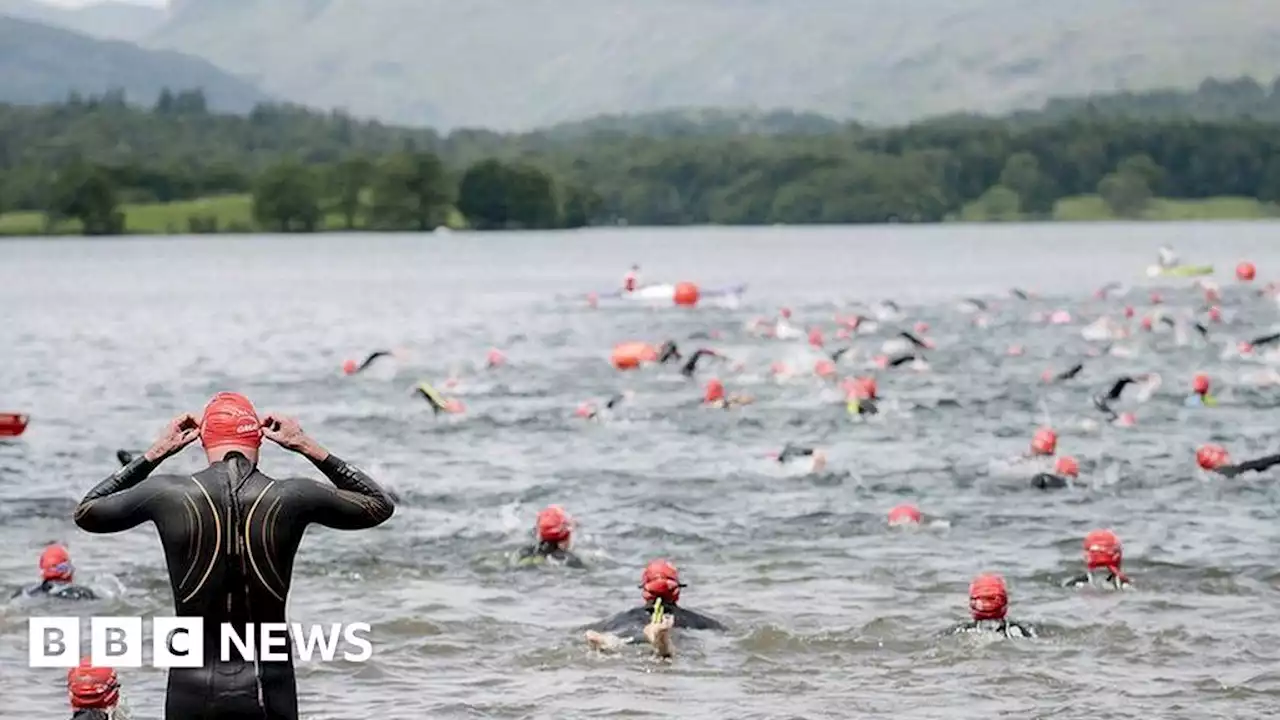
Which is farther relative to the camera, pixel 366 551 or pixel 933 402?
pixel 933 402

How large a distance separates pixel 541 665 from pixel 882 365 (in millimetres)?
23145

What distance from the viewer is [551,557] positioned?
1861 centimetres

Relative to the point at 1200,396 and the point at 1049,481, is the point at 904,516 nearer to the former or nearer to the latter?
the point at 1049,481

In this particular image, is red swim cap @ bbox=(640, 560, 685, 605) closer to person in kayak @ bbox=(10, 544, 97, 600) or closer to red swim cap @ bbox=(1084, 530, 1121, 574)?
red swim cap @ bbox=(1084, 530, 1121, 574)

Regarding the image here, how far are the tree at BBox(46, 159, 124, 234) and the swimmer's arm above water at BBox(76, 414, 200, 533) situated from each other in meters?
148

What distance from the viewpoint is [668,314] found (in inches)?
2361

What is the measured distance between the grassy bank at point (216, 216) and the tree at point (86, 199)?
1711 mm

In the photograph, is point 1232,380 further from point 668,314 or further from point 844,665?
point 668,314

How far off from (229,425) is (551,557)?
34.0 feet

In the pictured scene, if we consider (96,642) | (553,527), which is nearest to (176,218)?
(553,527)

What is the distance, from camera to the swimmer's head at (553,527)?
59.7 feet

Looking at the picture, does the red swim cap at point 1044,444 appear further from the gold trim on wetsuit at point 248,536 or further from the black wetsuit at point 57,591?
the gold trim on wetsuit at point 248,536

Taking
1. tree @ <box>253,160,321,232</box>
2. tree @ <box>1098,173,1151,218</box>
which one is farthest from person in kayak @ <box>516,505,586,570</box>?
tree @ <box>1098,173,1151,218</box>

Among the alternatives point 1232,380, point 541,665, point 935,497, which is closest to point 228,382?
point 1232,380
